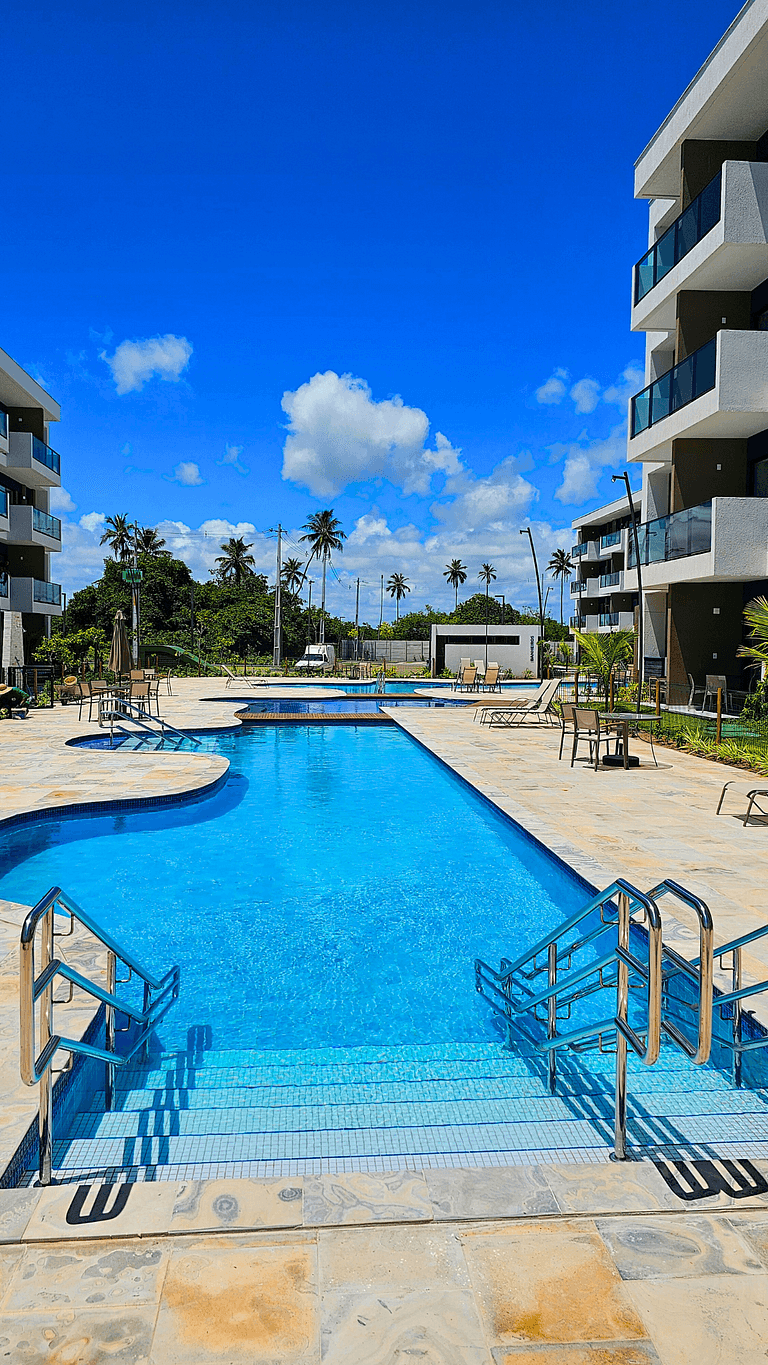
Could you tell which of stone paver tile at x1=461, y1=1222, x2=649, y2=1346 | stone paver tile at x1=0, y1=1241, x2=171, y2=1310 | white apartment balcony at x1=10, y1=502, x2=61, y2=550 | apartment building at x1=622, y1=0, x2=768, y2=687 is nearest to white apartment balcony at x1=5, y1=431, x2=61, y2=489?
white apartment balcony at x1=10, y1=502, x2=61, y2=550

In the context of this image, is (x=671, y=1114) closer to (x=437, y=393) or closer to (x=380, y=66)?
(x=380, y=66)

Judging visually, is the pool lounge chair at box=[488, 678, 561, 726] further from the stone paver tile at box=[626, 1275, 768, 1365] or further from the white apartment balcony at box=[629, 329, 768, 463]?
the stone paver tile at box=[626, 1275, 768, 1365]

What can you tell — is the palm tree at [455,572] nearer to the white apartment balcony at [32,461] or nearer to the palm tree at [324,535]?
the palm tree at [324,535]

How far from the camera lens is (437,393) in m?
46.6

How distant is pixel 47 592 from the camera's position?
29.9 meters

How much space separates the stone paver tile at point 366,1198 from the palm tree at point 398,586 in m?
109

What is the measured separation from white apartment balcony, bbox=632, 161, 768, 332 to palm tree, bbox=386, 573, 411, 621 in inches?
3621

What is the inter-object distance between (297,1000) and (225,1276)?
115 inches

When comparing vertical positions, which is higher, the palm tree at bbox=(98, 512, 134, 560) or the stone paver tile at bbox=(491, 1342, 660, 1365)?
the palm tree at bbox=(98, 512, 134, 560)

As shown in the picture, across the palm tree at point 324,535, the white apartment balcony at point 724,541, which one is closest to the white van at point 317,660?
the palm tree at point 324,535

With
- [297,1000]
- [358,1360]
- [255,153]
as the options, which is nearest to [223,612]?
[255,153]

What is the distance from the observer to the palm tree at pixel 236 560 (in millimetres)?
67938

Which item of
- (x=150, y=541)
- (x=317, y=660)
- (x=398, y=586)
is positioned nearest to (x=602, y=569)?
(x=317, y=660)

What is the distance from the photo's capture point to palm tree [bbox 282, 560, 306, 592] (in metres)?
67.9
